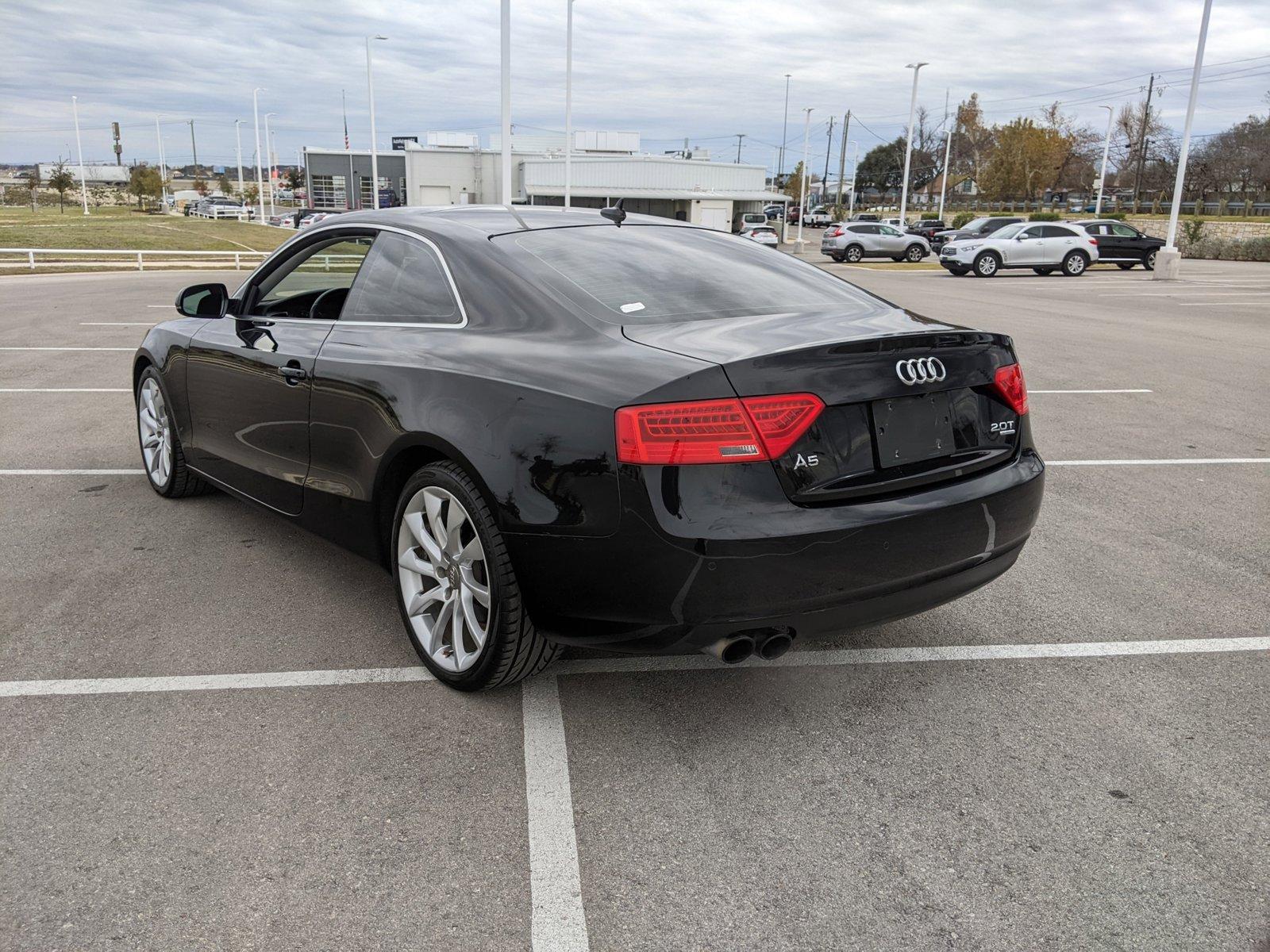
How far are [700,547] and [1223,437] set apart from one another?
6641 millimetres

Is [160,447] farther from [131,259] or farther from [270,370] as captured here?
[131,259]

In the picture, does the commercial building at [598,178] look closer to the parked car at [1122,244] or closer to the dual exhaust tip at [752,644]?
the parked car at [1122,244]

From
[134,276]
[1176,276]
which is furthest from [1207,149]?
[134,276]

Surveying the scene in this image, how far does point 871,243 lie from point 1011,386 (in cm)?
4015

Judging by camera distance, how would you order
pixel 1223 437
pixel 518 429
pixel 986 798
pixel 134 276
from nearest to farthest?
pixel 986 798, pixel 518 429, pixel 1223 437, pixel 134 276

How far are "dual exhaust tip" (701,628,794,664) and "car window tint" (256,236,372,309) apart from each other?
2.33 metres

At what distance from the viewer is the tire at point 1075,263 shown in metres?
32.6

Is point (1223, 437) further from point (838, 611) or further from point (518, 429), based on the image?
point (518, 429)

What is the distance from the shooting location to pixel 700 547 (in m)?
2.88

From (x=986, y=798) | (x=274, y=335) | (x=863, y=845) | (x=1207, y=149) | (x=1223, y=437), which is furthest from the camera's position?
(x=1207, y=149)

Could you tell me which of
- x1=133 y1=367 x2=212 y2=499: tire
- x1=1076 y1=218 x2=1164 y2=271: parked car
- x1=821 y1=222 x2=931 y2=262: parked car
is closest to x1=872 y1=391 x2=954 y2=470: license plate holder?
x1=133 y1=367 x2=212 y2=499: tire

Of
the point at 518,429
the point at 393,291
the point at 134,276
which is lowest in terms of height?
the point at 134,276

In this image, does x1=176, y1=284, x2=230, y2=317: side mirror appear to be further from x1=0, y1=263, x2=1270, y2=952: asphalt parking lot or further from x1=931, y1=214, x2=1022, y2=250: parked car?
x1=931, y1=214, x2=1022, y2=250: parked car

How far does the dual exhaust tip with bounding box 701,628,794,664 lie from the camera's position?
3045 millimetres
